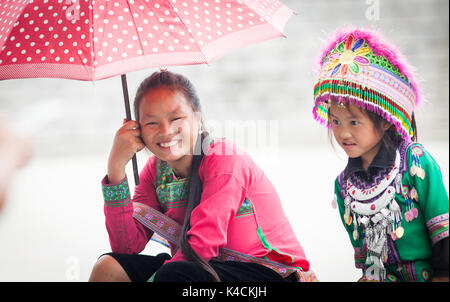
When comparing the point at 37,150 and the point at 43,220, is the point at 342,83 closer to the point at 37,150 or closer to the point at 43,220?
the point at 43,220

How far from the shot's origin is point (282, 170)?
4.52m

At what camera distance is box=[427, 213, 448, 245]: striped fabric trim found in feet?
4.84

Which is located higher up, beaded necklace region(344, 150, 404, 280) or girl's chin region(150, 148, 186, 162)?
girl's chin region(150, 148, 186, 162)

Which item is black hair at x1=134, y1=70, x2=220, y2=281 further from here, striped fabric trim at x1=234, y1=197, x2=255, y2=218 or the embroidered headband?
the embroidered headband

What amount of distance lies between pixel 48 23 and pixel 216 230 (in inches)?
33.7

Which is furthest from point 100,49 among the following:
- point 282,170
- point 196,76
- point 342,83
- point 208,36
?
point 196,76

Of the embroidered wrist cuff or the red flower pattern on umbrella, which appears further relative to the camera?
the embroidered wrist cuff

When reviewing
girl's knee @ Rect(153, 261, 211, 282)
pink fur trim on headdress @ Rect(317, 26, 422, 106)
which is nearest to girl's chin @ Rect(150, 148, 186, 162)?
girl's knee @ Rect(153, 261, 211, 282)

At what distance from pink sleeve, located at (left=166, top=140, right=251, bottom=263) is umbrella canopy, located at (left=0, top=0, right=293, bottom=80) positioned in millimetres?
357

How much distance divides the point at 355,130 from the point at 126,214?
83 centimetres

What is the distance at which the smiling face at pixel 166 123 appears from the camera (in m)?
1.73

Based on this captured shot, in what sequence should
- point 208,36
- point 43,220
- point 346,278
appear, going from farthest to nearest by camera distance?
1. point 43,220
2. point 346,278
3. point 208,36

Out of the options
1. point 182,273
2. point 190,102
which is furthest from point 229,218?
point 190,102

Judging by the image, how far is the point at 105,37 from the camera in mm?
1610
